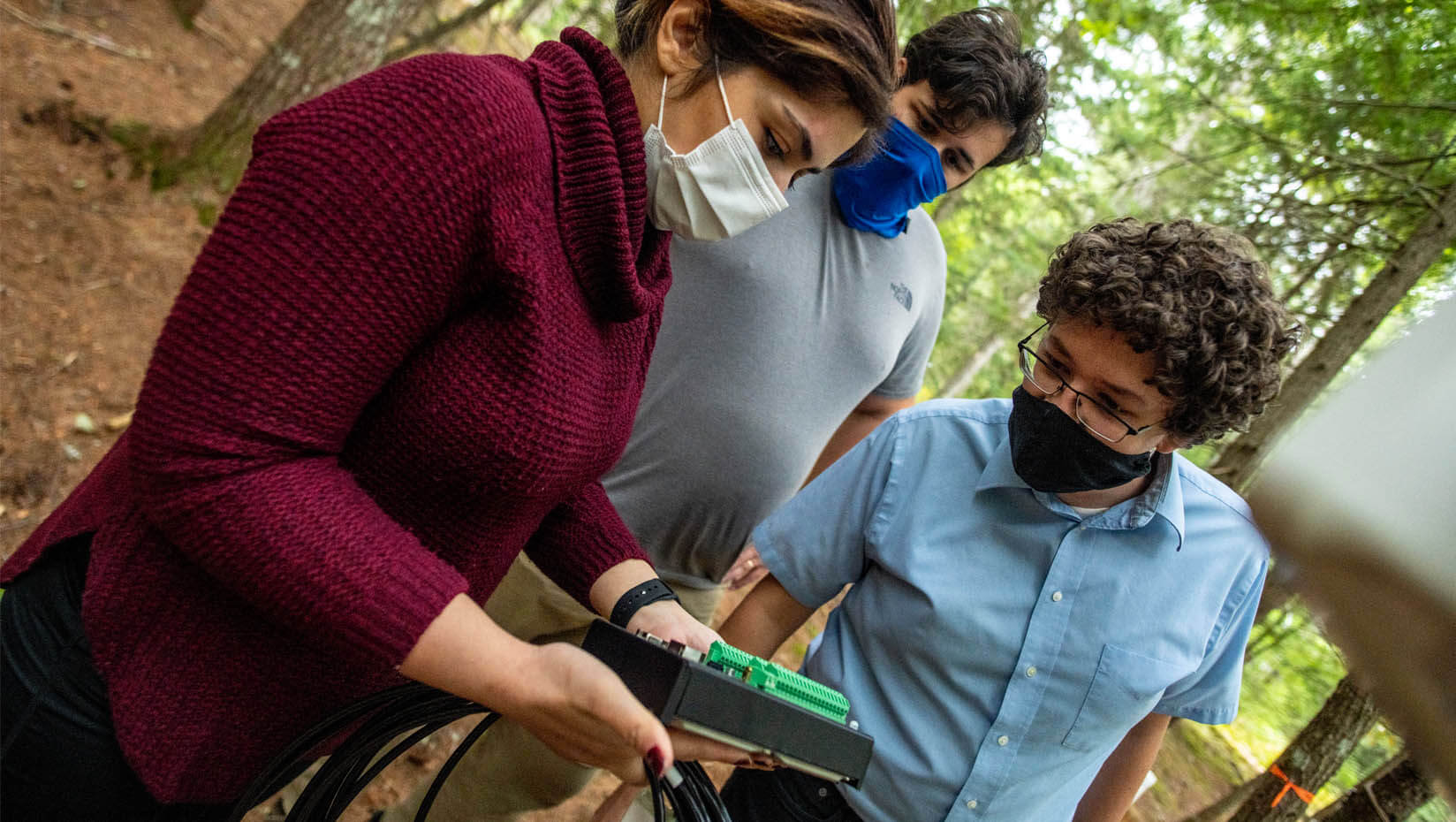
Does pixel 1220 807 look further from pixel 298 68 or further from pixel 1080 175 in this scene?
pixel 298 68

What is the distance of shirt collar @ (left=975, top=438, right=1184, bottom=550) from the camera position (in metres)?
1.82

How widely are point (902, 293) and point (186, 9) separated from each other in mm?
7769

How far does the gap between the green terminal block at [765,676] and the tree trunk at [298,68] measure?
4607 mm

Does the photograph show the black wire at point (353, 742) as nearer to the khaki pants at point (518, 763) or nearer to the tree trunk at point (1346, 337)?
the khaki pants at point (518, 763)

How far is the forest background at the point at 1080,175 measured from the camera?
3.41 m

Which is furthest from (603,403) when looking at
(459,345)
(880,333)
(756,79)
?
(880,333)

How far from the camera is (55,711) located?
1.14 m

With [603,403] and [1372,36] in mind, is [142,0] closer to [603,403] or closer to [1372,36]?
[603,403]

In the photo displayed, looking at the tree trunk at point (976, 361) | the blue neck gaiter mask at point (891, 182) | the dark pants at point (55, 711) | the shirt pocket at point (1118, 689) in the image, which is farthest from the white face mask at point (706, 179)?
Answer: the tree trunk at point (976, 361)

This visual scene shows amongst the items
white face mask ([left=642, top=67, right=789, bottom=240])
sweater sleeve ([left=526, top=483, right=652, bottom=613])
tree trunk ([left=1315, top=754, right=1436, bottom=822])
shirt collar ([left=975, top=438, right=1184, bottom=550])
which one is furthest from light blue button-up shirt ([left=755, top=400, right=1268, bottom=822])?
tree trunk ([left=1315, top=754, right=1436, bottom=822])

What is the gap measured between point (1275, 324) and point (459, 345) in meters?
1.76

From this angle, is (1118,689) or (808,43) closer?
(808,43)

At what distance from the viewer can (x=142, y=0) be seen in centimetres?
659

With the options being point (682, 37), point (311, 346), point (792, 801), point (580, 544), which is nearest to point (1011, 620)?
point (792, 801)
